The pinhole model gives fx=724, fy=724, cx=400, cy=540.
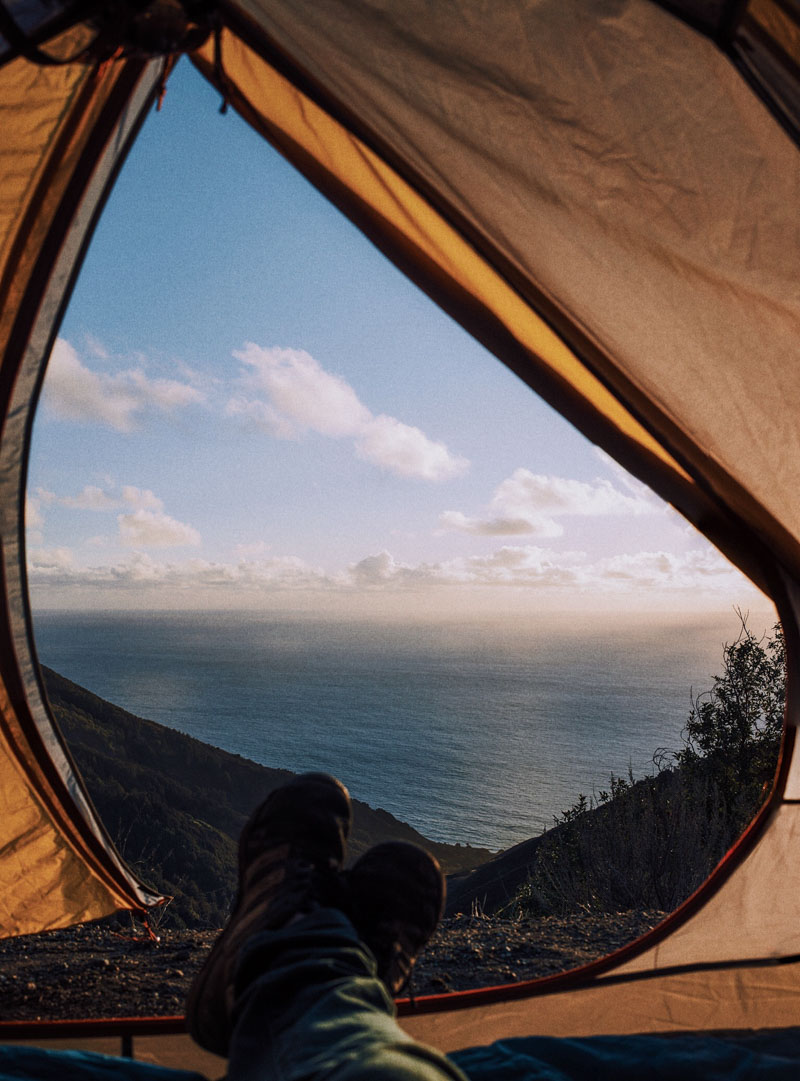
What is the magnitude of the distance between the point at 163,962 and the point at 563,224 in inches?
98.6

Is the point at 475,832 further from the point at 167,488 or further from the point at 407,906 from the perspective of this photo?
the point at 167,488

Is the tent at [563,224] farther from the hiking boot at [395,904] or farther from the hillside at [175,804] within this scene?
the hillside at [175,804]

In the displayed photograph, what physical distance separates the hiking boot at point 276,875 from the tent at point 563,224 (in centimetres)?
44

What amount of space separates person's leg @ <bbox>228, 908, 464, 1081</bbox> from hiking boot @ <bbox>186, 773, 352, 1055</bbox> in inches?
3.2

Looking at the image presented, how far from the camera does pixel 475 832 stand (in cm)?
2697

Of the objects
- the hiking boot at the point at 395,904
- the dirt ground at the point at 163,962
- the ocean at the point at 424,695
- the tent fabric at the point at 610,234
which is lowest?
the ocean at the point at 424,695

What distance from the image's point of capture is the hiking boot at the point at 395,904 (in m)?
1.35

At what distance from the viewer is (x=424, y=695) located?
58.0 m

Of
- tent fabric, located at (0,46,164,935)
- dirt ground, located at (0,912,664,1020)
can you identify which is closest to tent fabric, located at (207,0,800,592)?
tent fabric, located at (0,46,164,935)

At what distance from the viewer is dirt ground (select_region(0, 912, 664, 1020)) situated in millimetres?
1935

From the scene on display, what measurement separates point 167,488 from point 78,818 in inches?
2211

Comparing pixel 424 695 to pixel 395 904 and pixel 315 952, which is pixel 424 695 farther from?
pixel 315 952

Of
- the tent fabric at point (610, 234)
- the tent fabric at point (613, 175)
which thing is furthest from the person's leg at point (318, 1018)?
the tent fabric at point (613, 175)

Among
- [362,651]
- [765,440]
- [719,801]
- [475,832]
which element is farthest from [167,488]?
[765,440]
